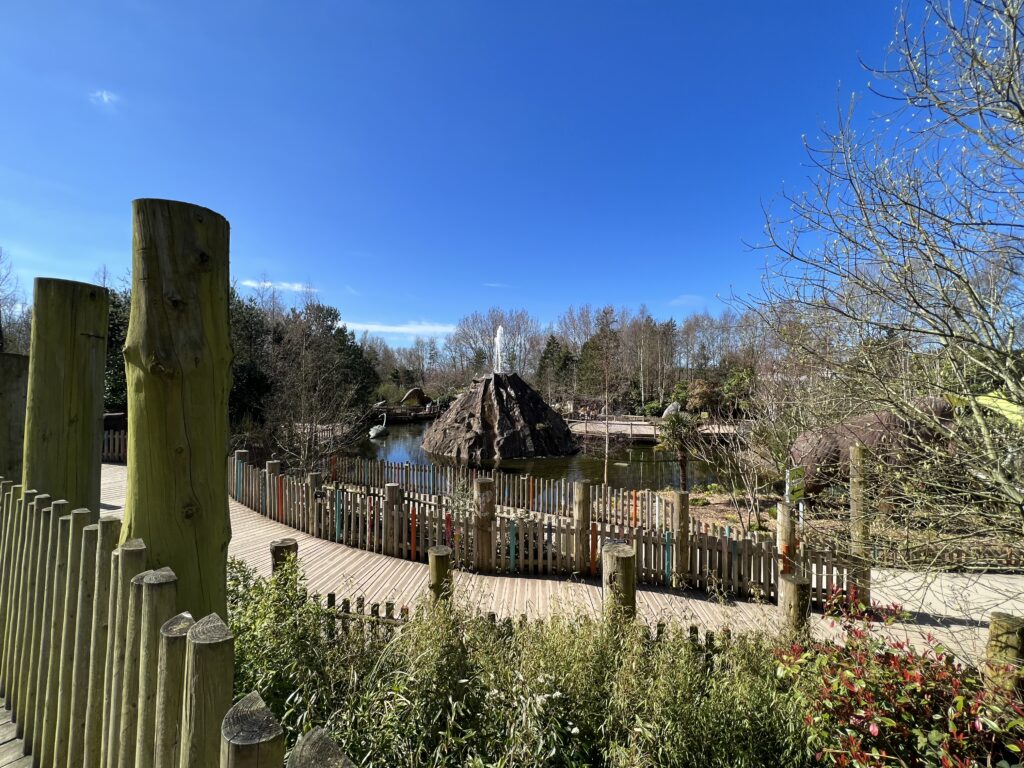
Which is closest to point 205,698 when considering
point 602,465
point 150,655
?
point 150,655

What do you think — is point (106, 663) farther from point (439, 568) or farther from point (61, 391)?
point (439, 568)

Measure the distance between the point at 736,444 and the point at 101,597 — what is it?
461 inches

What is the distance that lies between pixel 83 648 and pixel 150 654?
31.6 inches

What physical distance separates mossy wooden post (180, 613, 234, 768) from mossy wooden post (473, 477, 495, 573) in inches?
247

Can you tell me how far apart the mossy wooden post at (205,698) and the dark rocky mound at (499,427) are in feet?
72.5

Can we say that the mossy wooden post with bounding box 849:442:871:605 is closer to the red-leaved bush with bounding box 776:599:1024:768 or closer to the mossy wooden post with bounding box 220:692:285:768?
the red-leaved bush with bounding box 776:599:1024:768

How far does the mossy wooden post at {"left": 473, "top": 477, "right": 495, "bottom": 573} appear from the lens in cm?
732

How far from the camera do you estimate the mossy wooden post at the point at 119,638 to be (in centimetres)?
151

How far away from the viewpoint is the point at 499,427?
23.9 metres

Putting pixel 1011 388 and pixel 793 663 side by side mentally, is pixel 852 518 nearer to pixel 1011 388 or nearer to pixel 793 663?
pixel 1011 388

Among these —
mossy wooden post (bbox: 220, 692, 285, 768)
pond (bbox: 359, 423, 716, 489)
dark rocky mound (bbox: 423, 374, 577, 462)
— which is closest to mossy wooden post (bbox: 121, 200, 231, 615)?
mossy wooden post (bbox: 220, 692, 285, 768)

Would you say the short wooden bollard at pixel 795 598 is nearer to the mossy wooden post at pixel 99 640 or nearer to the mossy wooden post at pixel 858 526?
the mossy wooden post at pixel 858 526

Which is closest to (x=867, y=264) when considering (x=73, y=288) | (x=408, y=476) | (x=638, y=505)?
(x=73, y=288)

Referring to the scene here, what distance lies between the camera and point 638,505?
10688 mm
